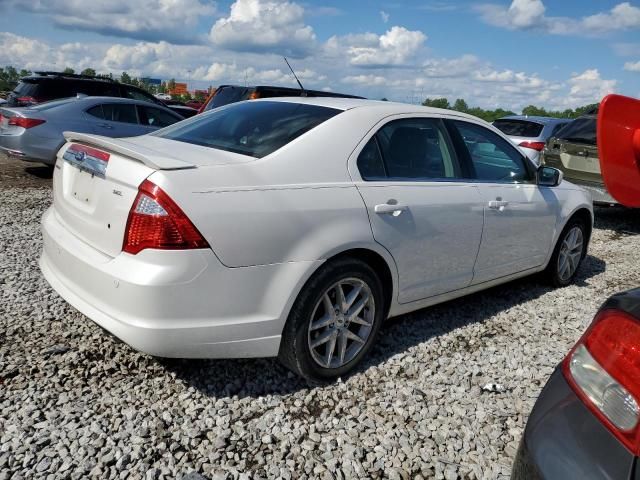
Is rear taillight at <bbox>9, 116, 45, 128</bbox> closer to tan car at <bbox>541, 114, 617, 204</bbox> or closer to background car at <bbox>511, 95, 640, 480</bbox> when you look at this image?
tan car at <bbox>541, 114, 617, 204</bbox>

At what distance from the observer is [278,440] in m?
2.56

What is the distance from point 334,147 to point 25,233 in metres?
4.18

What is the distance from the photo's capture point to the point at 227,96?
33.8 ft

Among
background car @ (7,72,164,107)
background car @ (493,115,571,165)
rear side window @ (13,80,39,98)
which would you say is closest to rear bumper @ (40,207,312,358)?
background car @ (493,115,571,165)

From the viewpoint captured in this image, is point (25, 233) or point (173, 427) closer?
point (173, 427)

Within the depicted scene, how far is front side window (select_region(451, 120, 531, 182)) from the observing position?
3.92m

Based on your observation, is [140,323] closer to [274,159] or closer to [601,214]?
[274,159]

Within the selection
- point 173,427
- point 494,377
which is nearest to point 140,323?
point 173,427

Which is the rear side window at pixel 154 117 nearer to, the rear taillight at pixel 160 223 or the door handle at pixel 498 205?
the door handle at pixel 498 205

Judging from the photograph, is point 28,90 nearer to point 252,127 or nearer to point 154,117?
point 154,117

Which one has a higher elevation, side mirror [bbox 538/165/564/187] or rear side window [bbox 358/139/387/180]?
rear side window [bbox 358/139/387/180]

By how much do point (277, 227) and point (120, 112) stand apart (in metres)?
7.99

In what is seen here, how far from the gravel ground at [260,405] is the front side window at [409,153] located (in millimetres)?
1152

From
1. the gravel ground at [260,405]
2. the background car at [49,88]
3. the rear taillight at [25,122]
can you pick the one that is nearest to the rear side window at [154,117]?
the background car at [49,88]
